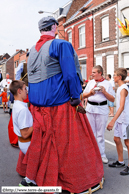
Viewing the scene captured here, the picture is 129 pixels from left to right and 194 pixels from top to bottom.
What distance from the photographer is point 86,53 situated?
22.3 metres

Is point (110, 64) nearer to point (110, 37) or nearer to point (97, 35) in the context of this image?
point (110, 37)

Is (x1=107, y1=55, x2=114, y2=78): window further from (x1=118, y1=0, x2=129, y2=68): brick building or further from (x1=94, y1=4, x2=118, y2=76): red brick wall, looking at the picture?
(x1=118, y1=0, x2=129, y2=68): brick building

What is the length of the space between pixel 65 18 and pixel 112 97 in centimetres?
2494

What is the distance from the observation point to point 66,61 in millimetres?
2742

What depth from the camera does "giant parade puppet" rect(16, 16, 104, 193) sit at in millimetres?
2775

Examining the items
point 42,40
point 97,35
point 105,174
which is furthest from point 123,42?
point 42,40

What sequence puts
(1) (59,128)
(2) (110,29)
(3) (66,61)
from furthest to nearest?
(2) (110,29)
(1) (59,128)
(3) (66,61)

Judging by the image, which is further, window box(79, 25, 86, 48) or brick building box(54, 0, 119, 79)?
window box(79, 25, 86, 48)

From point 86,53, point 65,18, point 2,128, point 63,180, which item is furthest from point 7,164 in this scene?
point 65,18

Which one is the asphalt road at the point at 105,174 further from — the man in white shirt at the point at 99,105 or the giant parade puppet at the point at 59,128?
the man in white shirt at the point at 99,105

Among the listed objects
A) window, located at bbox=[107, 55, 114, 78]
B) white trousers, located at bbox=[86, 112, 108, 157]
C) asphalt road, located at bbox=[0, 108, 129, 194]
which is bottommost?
asphalt road, located at bbox=[0, 108, 129, 194]

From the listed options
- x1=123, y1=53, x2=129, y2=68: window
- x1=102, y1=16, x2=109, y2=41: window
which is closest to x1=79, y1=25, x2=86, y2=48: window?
x1=102, y1=16, x2=109, y2=41: window

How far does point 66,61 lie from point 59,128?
85cm

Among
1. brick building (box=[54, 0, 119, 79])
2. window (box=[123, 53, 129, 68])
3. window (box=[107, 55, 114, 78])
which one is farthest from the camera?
window (box=[107, 55, 114, 78])
